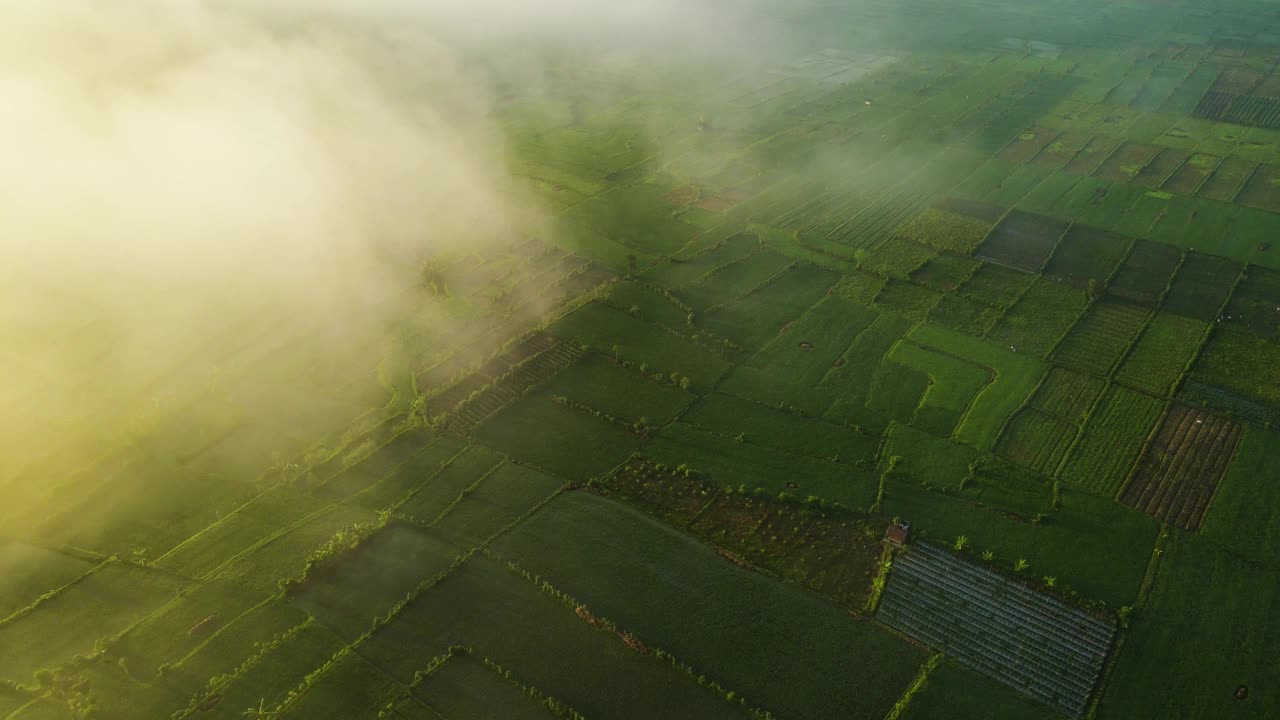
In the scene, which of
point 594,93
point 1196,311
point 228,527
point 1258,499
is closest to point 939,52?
point 594,93

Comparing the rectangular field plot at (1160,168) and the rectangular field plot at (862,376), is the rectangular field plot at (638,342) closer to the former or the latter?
the rectangular field plot at (862,376)

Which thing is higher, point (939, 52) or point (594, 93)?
point (594, 93)

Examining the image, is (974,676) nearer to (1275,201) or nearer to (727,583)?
(727,583)

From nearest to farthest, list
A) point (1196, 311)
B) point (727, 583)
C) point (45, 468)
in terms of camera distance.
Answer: point (727, 583) → point (45, 468) → point (1196, 311)

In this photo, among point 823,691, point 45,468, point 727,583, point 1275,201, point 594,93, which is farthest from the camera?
point 594,93

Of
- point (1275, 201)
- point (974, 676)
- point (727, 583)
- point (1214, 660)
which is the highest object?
point (727, 583)

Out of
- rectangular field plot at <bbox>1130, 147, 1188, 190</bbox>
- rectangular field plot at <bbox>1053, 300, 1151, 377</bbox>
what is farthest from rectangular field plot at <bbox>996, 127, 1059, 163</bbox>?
rectangular field plot at <bbox>1053, 300, 1151, 377</bbox>
